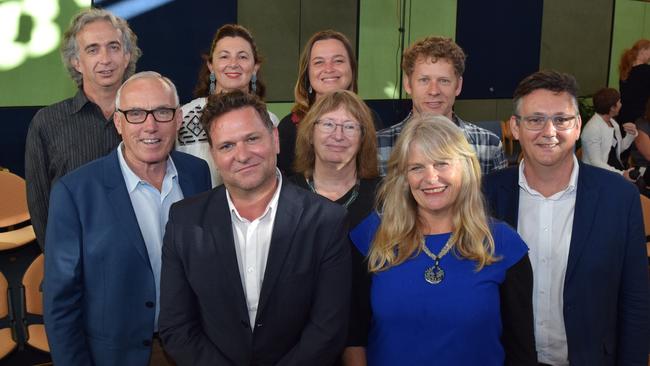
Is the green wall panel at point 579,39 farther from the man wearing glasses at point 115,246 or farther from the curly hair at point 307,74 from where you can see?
the man wearing glasses at point 115,246

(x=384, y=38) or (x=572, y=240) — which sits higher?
(x=384, y=38)

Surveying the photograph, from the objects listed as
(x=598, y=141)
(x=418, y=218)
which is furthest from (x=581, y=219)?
(x=598, y=141)

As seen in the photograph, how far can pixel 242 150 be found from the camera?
6.55ft

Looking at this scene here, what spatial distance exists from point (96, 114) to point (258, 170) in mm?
1249

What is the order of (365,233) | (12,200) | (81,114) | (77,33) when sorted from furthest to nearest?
(12,200)
(77,33)
(81,114)
(365,233)

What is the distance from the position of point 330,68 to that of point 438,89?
1.98ft

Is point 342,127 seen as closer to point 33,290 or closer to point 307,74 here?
point 307,74

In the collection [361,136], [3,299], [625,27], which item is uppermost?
[625,27]

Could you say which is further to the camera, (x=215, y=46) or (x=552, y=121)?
(x=215, y=46)

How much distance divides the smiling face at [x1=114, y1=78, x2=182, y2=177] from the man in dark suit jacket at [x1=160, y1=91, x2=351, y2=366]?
35 centimetres

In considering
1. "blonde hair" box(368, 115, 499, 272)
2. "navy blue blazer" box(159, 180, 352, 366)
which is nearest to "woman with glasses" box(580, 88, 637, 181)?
"blonde hair" box(368, 115, 499, 272)

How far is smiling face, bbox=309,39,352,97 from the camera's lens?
11.0 feet

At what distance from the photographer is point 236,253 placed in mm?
2031

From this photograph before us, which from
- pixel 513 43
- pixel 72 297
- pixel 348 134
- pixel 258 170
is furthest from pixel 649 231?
pixel 513 43
